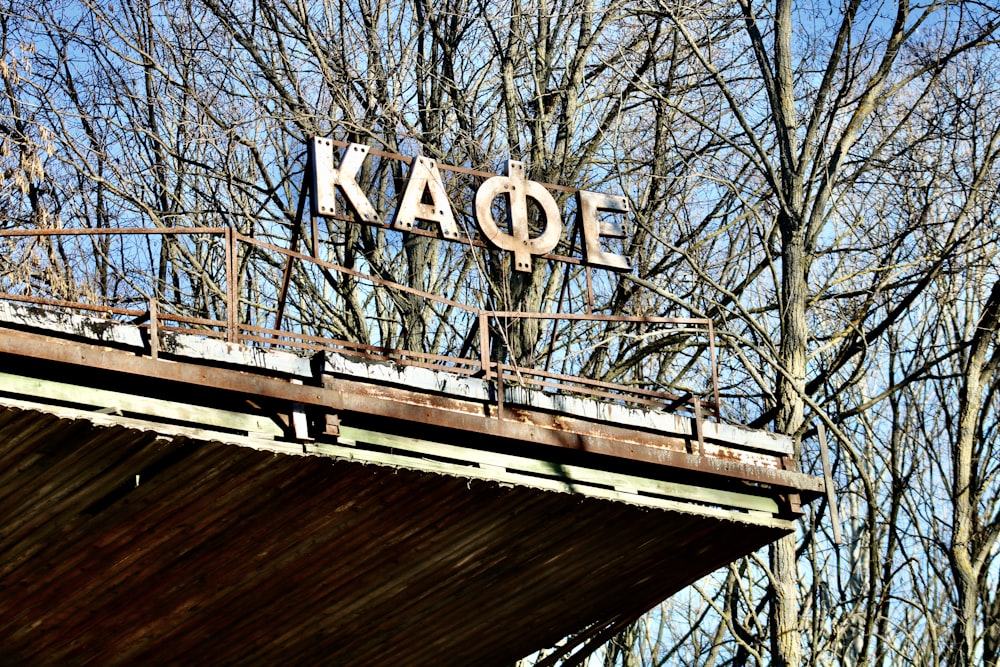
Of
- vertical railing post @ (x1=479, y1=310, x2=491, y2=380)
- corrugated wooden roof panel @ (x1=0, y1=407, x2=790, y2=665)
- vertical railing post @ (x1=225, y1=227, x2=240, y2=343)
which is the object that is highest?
vertical railing post @ (x1=225, y1=227, x2=240, y2=343)

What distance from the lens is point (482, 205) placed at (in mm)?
12305

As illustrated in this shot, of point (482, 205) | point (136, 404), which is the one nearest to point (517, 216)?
point (482, 205)

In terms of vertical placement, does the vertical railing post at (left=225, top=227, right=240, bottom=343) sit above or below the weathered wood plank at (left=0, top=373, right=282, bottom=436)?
above

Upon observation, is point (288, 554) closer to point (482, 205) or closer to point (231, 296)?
point (231, 296)

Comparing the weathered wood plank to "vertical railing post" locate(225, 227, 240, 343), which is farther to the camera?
"vertical railing post" locate(225, 227, 240, 343)

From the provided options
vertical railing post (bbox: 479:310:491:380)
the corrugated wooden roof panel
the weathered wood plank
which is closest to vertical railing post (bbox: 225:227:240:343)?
the weathered wood plank

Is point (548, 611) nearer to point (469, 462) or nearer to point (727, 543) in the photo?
point (727, 543)

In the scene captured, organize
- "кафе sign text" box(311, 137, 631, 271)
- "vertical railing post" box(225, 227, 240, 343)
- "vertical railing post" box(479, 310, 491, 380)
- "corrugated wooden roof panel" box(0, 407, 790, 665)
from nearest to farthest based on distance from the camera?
"corrugated wooden roof panel" box(0, 407, 790, 665)
"vertical railing post" box(225, 227, 240, 343)
"vertical railing post" box(479, 310, 491, 380)
"кафе sign text" box(311, 137, 631, 271)

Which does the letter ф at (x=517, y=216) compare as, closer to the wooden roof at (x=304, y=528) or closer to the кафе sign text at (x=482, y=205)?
the кафе sign text at (x=482, y=205)

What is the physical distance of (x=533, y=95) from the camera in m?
20.7

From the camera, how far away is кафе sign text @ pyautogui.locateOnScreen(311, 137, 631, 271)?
38.4 feet

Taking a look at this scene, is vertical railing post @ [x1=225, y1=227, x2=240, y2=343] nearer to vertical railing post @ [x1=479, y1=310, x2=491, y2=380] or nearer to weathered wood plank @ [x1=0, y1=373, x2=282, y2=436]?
weathered wood plank @ [x1=0, y1=373, x2=282, y2=436]

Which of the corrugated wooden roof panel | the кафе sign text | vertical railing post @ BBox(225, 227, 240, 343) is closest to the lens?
the corrugated wooden roof panel

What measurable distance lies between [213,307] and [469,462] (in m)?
12.8
